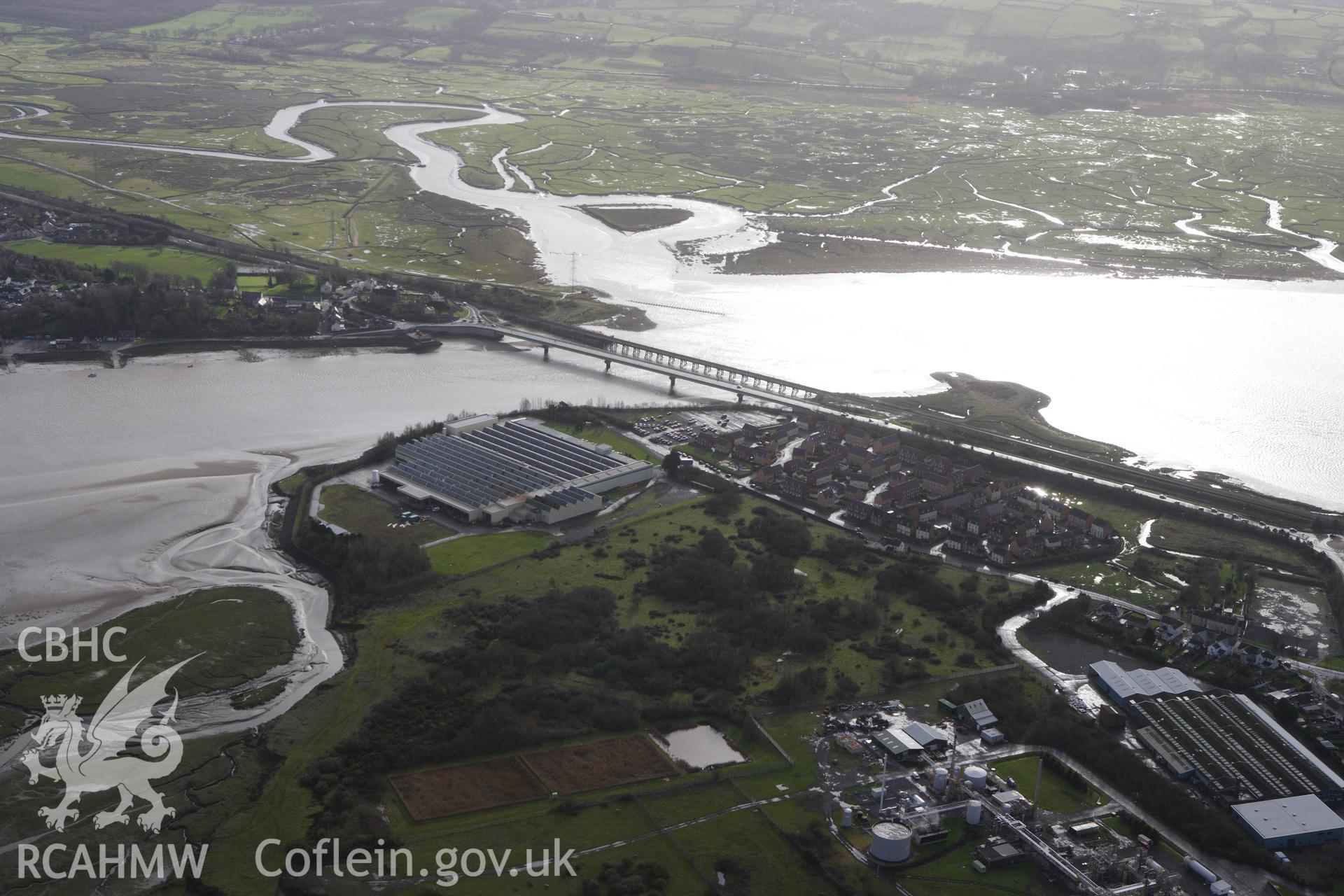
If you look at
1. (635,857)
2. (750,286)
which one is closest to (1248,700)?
(635,857)

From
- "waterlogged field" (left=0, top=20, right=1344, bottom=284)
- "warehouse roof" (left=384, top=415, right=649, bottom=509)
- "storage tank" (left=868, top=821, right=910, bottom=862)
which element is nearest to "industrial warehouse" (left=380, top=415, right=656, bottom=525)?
"warehouse roof" (left=384, top=415, right=649, bottom=509)

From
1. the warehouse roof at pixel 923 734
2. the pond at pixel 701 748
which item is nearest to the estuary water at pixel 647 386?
the pond at pixel 701 748

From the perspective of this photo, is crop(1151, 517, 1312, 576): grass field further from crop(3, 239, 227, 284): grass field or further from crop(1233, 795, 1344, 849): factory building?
crop(3, 239, 227, 284): grass field

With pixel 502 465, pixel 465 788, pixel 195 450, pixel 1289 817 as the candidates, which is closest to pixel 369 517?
pixel 502 465

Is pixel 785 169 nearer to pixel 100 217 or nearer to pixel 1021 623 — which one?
pixel 100 217

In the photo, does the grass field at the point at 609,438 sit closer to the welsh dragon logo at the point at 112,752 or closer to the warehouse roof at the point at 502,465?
the warehouse roof at the point at 502,465

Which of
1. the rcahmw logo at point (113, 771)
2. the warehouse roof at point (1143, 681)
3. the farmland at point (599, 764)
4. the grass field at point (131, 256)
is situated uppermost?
the grass field at point (131, 256)
